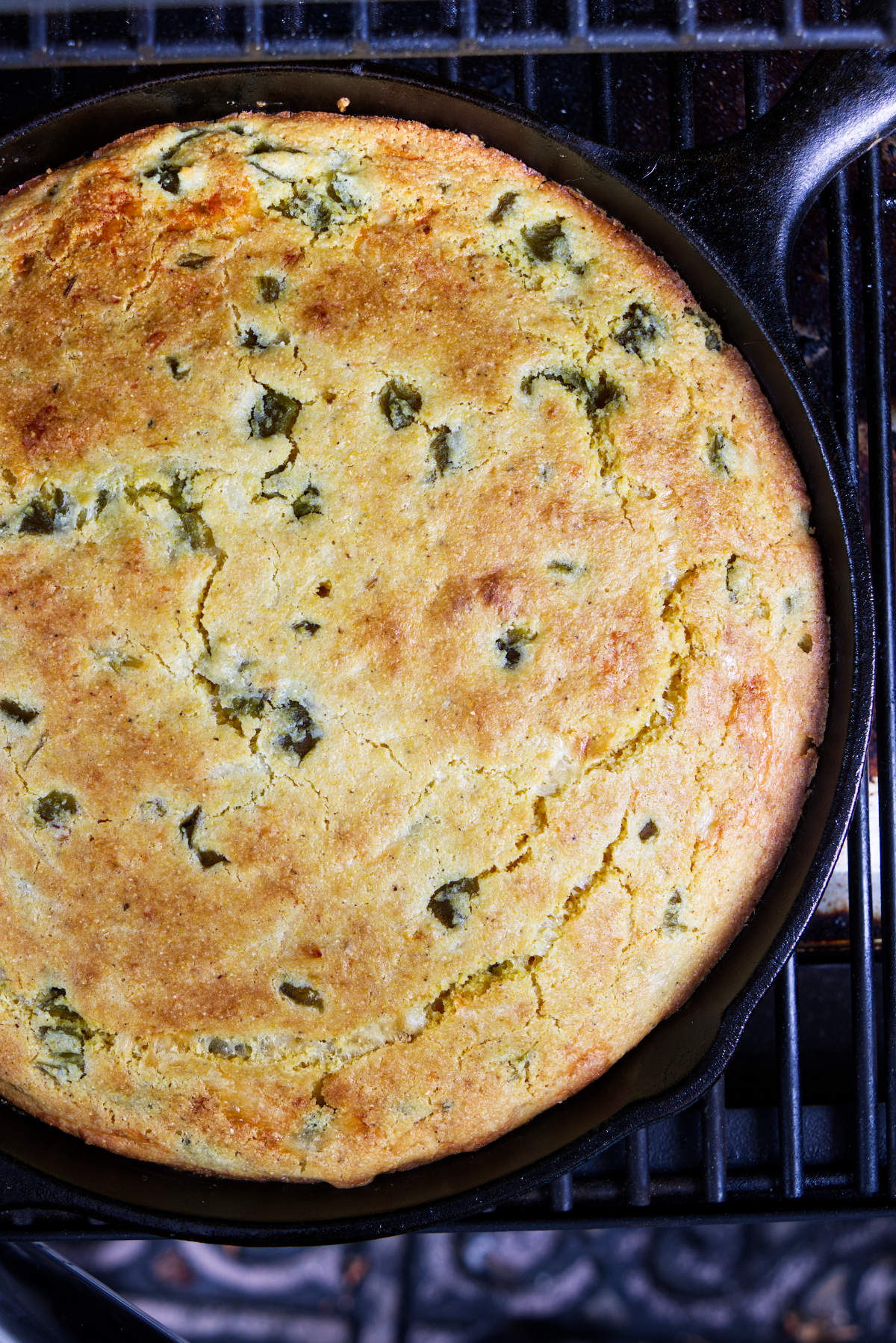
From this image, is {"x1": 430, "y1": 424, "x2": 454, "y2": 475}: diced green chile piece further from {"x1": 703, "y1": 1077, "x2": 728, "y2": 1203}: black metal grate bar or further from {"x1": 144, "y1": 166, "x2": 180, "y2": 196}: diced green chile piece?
{"x1": 703, "y1": 1077, "x2": 728, "y2": 1203}: black metal grate bar

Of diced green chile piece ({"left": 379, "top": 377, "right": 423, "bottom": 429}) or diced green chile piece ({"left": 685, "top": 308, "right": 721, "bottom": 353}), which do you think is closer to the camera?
diced green chile piece ({"left": 379, "top": 377, "right": 423, "bottom": 429})

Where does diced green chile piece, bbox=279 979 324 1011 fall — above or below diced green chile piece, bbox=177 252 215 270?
below

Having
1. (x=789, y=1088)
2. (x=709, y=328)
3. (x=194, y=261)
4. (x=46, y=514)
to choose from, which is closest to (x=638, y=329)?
(x=709, y=328)

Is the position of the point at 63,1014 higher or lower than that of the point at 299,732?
lower

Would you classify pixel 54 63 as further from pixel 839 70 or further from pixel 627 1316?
pixel 627 1316

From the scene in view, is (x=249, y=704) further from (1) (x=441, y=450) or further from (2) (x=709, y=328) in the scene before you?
(2) (x=709, y=328)

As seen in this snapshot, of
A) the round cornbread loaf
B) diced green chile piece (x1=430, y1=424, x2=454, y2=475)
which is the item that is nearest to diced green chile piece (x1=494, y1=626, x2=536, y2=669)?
the round cornbread loaf

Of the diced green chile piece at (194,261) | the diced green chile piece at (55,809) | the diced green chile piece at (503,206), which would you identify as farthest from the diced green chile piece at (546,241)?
the diced green chile piece at (55,809)

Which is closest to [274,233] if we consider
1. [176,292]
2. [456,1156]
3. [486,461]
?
[176,292]
